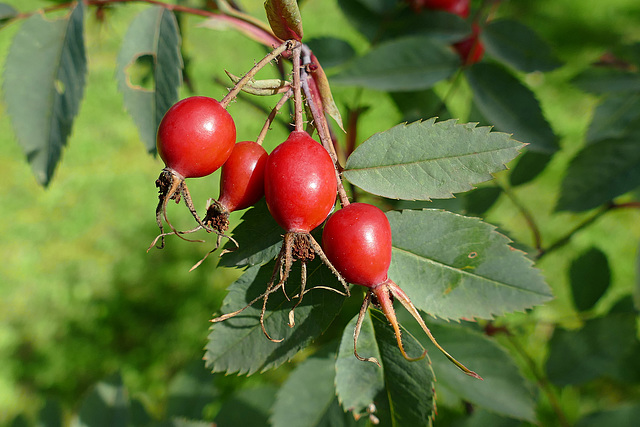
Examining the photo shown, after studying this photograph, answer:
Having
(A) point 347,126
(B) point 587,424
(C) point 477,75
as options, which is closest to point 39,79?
(A) point 347,126

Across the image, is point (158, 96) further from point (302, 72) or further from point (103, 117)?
point (103, 117)

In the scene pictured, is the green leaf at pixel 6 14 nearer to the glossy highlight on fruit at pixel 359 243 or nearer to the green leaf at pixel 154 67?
the green leaf at pixel 154 67

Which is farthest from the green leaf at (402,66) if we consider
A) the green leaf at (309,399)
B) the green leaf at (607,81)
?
the green leaf at (309,399)

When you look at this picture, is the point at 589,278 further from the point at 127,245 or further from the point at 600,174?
the point at 127,245

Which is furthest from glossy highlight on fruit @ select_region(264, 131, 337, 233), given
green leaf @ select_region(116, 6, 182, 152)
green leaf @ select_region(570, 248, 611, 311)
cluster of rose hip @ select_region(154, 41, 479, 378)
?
green leaf @ select_region(570, 248, 611, 311)

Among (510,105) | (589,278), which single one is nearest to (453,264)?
(510,105)

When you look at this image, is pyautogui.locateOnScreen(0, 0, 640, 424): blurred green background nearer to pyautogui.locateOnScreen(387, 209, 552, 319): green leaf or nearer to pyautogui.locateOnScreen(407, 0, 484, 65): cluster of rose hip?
pyautogui.locateOnScreen(407, 0, 484, 65): cluster of rose hip
